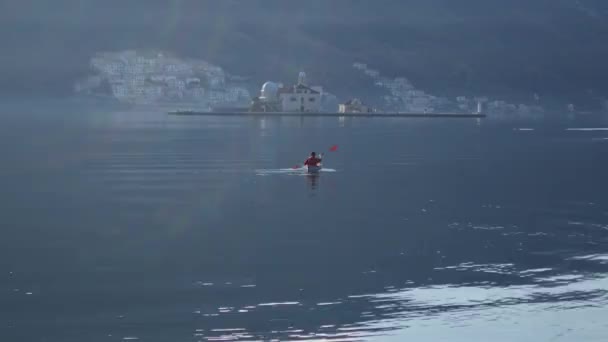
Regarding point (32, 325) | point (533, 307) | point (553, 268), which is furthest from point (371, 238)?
point (32, 325)

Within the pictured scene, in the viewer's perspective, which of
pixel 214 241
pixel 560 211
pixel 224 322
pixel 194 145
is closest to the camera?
pixel 224 322

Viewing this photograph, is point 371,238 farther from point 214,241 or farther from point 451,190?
point 451,190

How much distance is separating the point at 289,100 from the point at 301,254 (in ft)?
493

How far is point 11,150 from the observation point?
228 feet

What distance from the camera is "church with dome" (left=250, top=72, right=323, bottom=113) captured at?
17662 cm

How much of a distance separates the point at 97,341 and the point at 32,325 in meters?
1.76

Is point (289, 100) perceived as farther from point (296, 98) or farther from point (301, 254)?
point (301, 254)

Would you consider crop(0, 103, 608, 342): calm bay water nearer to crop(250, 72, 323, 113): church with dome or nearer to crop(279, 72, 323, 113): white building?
crop(279, 72, 323, 113): white building

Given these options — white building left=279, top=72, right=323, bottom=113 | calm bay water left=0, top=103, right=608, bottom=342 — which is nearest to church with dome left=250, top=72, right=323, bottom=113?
white building left=279, top=72, right=323, bottom=113

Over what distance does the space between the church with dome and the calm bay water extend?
123 meters

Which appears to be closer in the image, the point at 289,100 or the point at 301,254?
the point at 301,254

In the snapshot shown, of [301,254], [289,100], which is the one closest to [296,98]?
[289,100]

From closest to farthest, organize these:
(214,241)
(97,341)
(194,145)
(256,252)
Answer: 1. (97,341)
2. (256,252)
3. (214,241)
4. (194,145)

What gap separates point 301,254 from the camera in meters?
27.3
